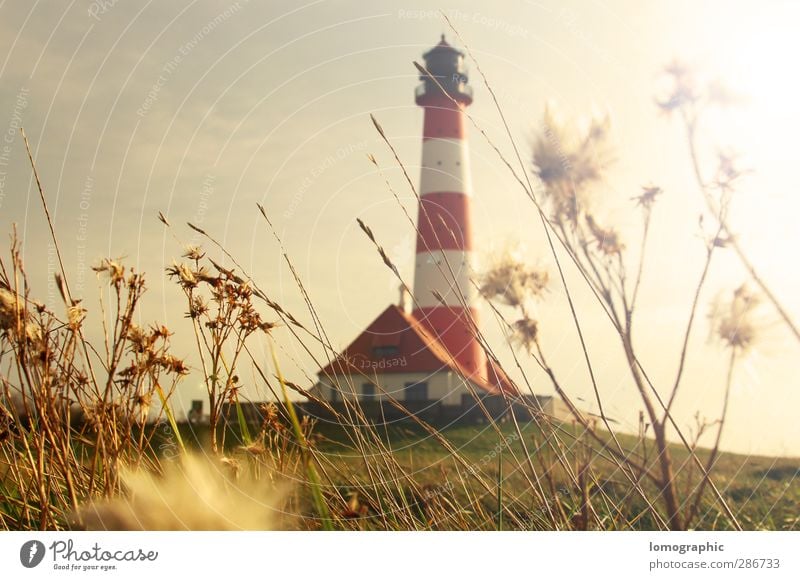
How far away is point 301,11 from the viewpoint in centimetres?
348

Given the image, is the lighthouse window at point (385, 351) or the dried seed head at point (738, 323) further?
the lighthouse window at point (385, 351)

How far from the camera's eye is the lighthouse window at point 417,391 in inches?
260

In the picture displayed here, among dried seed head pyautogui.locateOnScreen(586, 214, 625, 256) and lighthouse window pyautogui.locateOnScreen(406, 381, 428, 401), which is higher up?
dried seed head pyautogui.locateOnScreen(586, 214, 625, 256)

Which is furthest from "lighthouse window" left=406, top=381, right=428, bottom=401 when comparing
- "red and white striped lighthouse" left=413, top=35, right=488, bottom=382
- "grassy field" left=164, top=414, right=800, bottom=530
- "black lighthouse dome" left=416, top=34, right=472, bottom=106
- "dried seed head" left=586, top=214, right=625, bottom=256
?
"dried seed head" left=586, top=214, right=625, bottom=256

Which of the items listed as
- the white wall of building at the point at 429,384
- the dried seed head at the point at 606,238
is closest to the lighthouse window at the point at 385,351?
the white wall of building at the point at 429,384

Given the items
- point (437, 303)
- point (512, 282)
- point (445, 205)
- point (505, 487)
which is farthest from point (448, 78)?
point (512, 282)

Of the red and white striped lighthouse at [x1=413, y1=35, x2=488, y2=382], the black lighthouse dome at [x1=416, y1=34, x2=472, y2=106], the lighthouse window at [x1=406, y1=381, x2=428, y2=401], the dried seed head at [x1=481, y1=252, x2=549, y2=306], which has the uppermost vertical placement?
the black lighthouse dome at [x1=416, y1=34, x2=472, y2=106]

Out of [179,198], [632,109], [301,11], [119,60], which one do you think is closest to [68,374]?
[179,198]

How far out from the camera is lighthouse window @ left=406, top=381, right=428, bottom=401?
6605 mm

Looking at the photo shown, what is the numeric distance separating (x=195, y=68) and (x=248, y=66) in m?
0.25

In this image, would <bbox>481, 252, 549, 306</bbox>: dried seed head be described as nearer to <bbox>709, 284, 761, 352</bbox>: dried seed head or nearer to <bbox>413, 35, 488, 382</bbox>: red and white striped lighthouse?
<bbox>709, 284, 761, 352</bbox>: dried seed head

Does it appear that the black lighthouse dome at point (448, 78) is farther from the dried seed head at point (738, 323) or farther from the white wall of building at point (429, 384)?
the dried seed head at point (738, 323)

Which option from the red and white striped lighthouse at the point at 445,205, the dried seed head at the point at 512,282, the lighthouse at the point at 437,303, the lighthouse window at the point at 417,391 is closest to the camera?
the dried seed head at the point at 512,282
